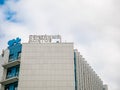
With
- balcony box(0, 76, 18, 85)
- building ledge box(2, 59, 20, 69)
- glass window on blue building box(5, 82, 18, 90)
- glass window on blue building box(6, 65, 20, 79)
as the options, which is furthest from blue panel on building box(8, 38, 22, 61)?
glass window on blue building box(5, 82, 18, 90)

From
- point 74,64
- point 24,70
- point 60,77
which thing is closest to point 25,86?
point 24,70

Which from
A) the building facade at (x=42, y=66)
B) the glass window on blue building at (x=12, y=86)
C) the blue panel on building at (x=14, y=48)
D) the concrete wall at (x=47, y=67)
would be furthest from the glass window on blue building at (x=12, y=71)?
the concrete wall at (x=47, y=67)

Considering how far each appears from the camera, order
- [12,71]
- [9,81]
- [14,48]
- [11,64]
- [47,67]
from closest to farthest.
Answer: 1. [47,67]
2. [9,81]
3. [11,64]
4. [12,71]
5. [14,48]

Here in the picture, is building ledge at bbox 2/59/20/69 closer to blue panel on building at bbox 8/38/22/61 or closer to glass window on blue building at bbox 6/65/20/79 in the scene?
glass window on blue building at bbox 6/65/20/79

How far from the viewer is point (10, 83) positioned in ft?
203

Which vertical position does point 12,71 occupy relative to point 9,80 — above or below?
above

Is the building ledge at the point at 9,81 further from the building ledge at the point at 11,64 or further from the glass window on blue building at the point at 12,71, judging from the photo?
the building ledge at the point at 11,64

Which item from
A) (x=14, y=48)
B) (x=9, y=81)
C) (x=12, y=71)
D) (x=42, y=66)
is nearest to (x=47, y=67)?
(x=42, y=66)

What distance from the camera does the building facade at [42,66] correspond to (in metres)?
58.6

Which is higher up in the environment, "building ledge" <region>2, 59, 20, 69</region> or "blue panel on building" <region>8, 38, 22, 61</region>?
"blue panel on building" <region>8, 38, 22, 61</region>

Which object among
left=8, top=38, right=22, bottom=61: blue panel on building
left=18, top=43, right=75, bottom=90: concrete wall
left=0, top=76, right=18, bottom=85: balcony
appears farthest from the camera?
left=8, top=38, right=22, bottom=61: blue panel on building

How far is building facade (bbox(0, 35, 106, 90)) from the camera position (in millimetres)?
58594

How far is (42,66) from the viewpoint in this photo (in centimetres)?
6044

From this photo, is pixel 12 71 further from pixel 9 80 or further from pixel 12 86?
pixel 12 86
